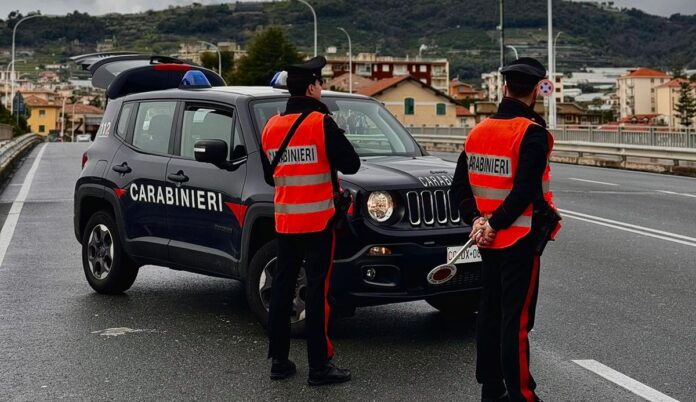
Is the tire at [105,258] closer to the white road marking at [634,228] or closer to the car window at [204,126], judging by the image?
the car window at [204,126]

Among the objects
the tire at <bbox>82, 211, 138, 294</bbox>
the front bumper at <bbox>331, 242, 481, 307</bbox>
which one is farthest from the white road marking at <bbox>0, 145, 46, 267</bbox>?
the front bumper at <bbox>331, 242, 481, 307</bbox>

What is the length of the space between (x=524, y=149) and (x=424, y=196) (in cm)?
197

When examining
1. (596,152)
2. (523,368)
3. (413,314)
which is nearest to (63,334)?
(413,314)

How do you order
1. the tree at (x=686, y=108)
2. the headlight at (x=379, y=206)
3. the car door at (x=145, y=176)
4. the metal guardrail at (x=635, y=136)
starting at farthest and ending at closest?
the tree at (x=686, y=108), the metal guardrail at (x=635, y=136), the car door at (x=145, y=176), the headlight at (x=379, y=206)

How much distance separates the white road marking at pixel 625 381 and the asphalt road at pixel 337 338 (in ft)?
0.19

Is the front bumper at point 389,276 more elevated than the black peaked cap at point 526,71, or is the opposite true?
the black peaked cap at point 526,71

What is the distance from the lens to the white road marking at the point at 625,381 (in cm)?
570

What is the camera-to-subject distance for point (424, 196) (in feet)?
22.8

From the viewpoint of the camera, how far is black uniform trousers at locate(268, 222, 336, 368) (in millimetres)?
6094

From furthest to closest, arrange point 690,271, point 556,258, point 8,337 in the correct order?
point 556,258 < point 690,271 < point 8,337

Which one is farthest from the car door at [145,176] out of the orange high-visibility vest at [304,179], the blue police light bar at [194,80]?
the orange high-visibility vest at [304,179]

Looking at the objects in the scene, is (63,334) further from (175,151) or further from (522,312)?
A: (522,312)

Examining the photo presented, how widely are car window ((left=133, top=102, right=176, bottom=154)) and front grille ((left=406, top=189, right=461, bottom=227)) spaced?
7.76 ft

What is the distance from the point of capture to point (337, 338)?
7.32 metres
